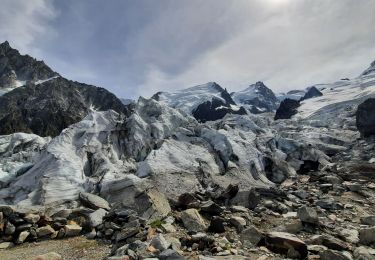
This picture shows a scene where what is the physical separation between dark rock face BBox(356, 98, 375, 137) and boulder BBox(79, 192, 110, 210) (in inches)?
2798

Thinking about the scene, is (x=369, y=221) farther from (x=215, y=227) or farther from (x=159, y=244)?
(x=159, y=244)

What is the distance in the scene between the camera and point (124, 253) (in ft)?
45.3

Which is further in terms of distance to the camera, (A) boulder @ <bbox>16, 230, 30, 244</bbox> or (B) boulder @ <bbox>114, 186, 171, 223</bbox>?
(B) boulder @ <bbox>114, 186, 171, 223</bbox>

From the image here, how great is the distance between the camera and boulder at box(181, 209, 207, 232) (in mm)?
17984

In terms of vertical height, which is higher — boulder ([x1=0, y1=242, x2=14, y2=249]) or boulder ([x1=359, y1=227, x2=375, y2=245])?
boulder ([x1=0, y1=242, x2=14, y2=249])

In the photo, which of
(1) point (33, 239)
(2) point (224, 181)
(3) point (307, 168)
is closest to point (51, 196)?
(1) point (33, 239)

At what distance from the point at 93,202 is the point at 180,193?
7.69m

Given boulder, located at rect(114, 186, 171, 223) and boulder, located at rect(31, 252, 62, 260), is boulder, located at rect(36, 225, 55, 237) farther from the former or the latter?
boulder, located at rect(114, 186, 171, 223)

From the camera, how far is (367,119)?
8075 cm

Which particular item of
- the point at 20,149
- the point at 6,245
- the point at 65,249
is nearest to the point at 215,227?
the point at 65,249

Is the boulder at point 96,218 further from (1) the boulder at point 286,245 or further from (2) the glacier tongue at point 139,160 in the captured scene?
(1) the boulder at point 286,245

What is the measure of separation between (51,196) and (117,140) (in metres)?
15.8

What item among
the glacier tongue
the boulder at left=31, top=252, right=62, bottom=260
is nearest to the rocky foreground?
the boulder at left=31, top=252, right=62, bottom=260

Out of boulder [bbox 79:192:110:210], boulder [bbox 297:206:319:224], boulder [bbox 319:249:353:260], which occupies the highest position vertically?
boulder [bbox 79:192:110:210]
